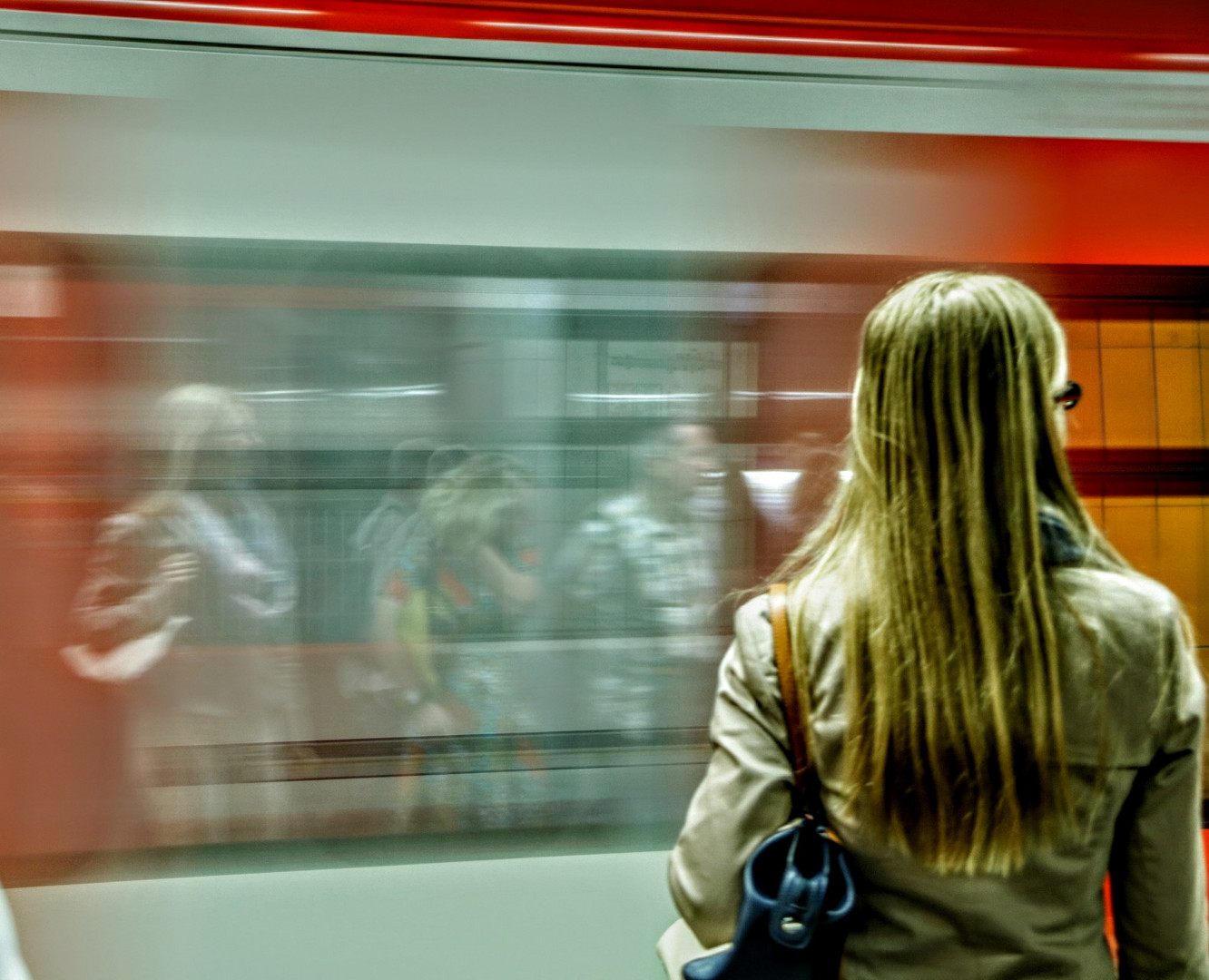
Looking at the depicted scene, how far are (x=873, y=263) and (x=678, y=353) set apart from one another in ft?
1.63

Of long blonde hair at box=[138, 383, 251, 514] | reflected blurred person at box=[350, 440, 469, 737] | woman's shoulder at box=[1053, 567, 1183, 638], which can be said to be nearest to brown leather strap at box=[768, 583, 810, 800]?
woman's shoulder at box=[1053, 567, 1183, 638]

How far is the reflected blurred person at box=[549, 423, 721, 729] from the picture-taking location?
2217mm

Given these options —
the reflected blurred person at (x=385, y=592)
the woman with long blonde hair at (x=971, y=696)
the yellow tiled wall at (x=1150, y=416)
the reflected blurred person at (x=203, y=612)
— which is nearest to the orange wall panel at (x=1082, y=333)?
the yellow tiled wall at (x=1150, y=416)

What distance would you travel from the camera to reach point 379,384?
2.19 meters

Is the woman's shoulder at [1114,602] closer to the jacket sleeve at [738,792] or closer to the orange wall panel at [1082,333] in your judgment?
the jacket sleeve at [738,792]

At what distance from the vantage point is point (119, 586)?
210 cm

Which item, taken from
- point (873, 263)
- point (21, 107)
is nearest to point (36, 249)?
point (21, 107)

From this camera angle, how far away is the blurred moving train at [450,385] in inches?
82.8

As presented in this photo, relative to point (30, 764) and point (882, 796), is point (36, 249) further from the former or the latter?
point (882, 796)

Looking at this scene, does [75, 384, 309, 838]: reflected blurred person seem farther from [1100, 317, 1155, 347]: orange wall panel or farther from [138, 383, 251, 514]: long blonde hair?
[1100, 317, 1155, 347]: orange wall panel

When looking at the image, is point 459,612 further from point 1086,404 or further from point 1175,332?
point 1175,332

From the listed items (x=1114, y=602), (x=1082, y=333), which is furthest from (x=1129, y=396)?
(x=1114, y=602)

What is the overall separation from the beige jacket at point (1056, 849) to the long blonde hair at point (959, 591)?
38 millimetres

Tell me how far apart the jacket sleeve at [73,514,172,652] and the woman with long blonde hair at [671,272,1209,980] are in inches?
54.9
